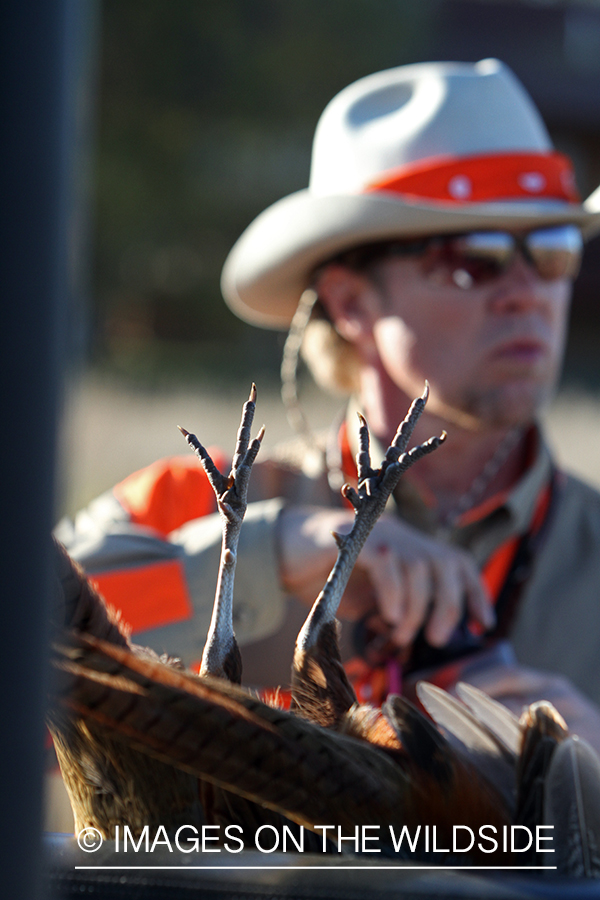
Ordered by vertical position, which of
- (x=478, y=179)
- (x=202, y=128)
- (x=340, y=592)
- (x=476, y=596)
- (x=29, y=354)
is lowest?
(x=476, y=596)

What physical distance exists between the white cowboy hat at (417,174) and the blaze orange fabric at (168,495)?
1.45 ft

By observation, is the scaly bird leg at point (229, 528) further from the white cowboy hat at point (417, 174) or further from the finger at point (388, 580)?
the white cowboy hat at point (417, 174)

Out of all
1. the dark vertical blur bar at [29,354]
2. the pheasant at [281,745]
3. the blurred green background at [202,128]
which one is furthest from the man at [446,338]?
the blurred green background at [202,128]

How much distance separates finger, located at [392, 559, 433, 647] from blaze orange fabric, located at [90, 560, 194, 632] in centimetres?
34

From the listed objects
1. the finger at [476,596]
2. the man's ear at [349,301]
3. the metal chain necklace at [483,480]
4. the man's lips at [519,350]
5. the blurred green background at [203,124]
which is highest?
the blurred green background at [203,124]

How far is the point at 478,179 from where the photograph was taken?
1802 millimetres

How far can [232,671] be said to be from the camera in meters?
0.67

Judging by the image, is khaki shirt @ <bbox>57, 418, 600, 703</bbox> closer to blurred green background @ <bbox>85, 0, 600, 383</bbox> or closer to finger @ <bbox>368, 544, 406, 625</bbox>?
finger @ <bbox>368, 544, 406, 625</bbox>

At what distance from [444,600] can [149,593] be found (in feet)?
1.40

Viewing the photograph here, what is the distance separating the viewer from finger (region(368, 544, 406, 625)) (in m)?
1.27

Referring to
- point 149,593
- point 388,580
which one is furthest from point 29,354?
point 388,580

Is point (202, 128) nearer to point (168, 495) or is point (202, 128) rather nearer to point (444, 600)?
point (168, 495)

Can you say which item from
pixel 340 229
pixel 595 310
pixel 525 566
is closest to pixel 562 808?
pixel 525 566

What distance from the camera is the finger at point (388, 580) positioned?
4.17 feet
